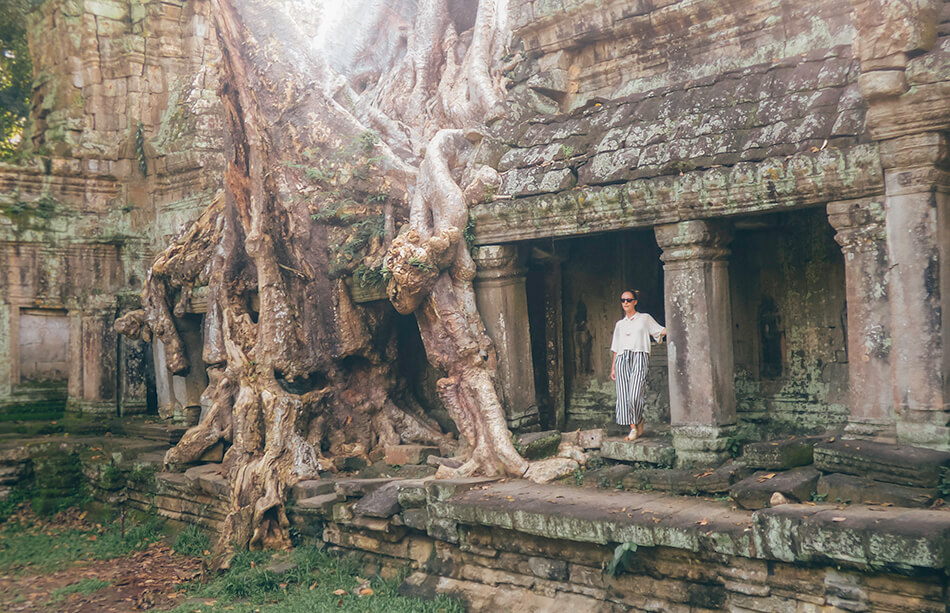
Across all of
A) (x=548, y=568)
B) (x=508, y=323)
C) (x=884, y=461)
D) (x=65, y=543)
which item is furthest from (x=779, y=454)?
(x=65, y=543)

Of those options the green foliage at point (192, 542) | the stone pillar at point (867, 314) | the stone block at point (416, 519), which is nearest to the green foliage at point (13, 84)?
the green foliage at point (192, 542)

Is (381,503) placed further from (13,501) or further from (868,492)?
(13,501)

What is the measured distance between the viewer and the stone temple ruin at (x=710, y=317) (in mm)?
5559

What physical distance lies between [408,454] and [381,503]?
132 centimetres

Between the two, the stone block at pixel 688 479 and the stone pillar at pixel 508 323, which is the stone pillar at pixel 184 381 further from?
the stone block at pixel 688 479

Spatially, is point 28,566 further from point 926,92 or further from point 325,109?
point 926,92

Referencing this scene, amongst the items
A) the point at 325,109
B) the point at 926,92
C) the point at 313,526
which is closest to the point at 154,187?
the point at 325,109

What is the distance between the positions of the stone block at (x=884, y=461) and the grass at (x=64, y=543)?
7332mm

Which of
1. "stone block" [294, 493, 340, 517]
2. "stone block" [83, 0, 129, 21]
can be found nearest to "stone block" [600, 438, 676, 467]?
"stone block" [294, 493, 340, 517]

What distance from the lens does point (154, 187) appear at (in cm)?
1419

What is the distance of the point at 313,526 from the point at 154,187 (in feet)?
26.0

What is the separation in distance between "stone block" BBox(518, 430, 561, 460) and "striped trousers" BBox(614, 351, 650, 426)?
0.66 metres

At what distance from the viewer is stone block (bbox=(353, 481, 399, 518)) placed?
25.0ft

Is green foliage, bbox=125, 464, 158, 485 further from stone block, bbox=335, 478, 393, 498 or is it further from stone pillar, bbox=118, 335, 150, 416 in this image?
stone block, bbox=335, 478, 393, 498
